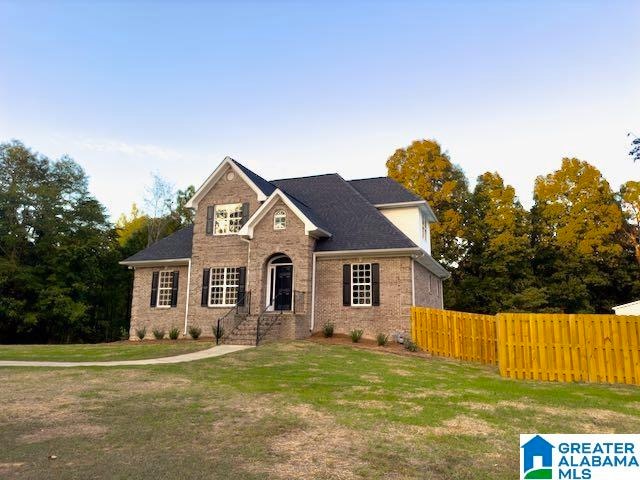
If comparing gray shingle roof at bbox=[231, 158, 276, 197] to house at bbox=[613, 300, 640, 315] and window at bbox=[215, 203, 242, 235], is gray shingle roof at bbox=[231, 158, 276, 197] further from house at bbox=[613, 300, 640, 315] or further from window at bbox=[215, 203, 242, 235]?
house at bbox=[613, 300, 640, 315]

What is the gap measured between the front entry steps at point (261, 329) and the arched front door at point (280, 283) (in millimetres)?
1605

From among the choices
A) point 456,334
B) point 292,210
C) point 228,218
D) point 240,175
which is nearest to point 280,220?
point 292,210

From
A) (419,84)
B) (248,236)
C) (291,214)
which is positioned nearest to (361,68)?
(419,84)

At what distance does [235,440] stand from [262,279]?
14.7 metres

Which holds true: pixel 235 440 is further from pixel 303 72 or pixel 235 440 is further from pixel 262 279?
pixel 303 72

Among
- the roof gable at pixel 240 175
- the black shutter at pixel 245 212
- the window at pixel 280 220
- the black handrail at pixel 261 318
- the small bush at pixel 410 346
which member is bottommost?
the small bush at pixel 410 346

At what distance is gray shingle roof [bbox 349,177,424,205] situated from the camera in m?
23.6

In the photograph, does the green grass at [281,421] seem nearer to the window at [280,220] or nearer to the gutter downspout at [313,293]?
the gutter downspout at [313,293]

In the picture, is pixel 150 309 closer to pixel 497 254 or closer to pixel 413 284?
pixel 413 284

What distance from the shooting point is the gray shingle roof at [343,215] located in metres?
19.8

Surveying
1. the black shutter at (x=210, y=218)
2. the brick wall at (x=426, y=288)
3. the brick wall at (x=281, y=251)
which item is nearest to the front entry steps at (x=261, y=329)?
the brick wall at (x=281, y=251)

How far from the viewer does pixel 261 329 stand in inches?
723

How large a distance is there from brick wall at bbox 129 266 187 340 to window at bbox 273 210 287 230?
20.9 feet

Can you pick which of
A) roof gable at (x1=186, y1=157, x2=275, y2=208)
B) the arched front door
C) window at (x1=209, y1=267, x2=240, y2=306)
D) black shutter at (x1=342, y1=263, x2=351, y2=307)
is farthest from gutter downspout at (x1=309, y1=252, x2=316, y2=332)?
roof gable at (x1=186, y1=157, x2=275, y2=208)
